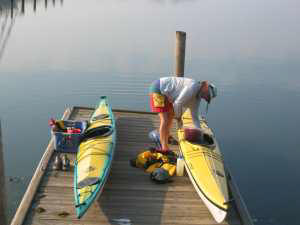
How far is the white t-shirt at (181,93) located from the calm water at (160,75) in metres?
3.55

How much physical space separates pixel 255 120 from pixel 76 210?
10875mm

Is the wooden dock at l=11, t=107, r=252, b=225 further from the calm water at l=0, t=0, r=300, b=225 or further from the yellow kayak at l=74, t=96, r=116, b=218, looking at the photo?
the calm water at l=0, t=0, r=300, b=225

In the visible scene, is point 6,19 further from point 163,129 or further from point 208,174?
point 208,174

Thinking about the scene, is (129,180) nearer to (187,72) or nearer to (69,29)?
(187,72)

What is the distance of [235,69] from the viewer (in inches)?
881

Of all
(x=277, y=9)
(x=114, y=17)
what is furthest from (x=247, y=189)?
(x=277, y=9)

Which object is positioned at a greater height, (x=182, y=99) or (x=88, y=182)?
(x=182, y=99)

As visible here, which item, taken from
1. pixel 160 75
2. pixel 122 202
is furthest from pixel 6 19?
pixel 122 202

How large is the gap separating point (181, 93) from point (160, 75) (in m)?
13.0

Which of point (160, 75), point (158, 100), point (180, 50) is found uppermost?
point (180, 50)

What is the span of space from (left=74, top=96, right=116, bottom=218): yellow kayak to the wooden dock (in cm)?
32

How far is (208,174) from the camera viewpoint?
6613 mm

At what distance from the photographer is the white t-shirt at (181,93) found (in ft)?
23.7

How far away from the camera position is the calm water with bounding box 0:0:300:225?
35.9ft
